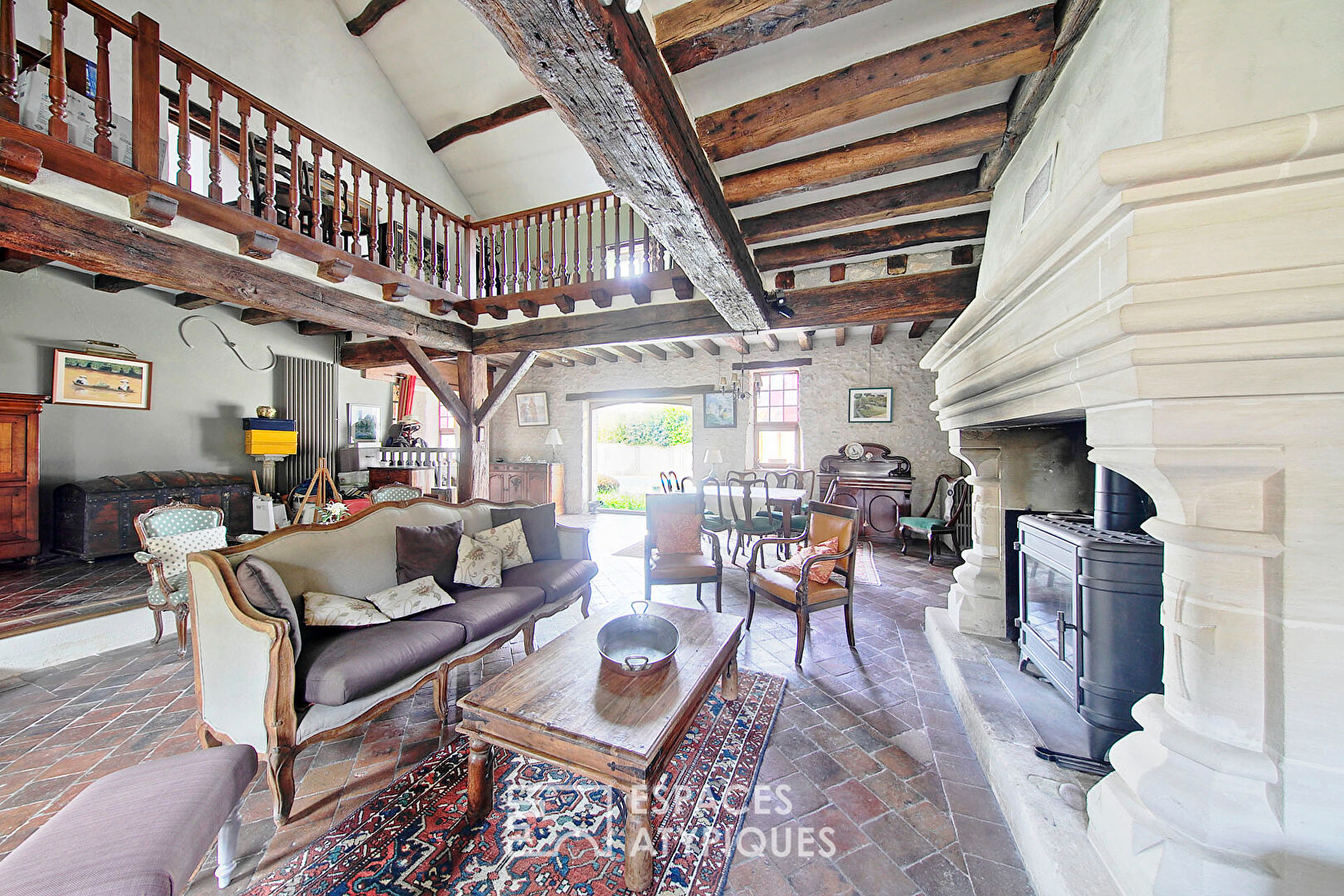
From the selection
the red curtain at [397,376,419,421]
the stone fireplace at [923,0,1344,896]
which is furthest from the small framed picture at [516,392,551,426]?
the stone fireplace at [923,0,1344,896]

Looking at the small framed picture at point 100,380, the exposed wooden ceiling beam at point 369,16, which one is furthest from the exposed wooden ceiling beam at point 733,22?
the small framed picture at point 100,380

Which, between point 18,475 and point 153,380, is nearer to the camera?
point 18,475

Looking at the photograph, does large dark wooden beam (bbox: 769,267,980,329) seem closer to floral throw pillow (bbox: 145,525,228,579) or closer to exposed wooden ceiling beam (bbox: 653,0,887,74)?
exposed wooden ceiling beam (bbox: 653,0,887,74)

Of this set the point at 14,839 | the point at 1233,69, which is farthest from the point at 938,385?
the point at 14,839

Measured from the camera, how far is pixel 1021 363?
161cm

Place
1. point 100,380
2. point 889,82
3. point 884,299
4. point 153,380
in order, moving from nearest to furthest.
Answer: point 889,82, point 884,299, point 100,380, point 153,380

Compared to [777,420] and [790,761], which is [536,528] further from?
[777,420]

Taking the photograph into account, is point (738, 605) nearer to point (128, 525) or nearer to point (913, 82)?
point (913, 82)

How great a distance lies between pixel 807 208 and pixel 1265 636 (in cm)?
258

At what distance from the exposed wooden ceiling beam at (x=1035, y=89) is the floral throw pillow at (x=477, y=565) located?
138 inches

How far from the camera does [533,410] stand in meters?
9.06

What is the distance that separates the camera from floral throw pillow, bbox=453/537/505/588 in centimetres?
289

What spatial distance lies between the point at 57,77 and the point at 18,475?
4.45 metres

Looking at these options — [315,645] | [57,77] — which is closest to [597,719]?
[315,645]
